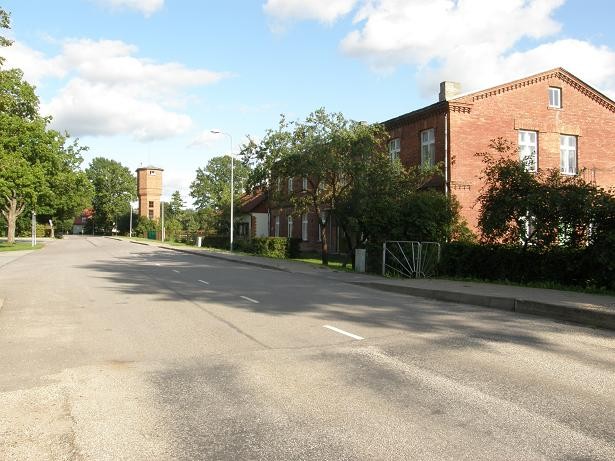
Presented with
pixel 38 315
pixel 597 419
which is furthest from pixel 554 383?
pixel 38 315

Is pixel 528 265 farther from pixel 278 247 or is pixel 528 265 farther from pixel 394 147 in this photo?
pixel 278 247

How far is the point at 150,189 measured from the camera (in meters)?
110

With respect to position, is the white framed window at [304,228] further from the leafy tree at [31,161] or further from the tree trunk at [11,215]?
the tree trunk at [11,215]

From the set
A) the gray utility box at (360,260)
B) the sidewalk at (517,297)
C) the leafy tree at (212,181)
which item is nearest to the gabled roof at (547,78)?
the gray utility box at (360,260)

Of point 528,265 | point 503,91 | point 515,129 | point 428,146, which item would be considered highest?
point 503,91

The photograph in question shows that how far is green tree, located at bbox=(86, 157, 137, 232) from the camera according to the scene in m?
114

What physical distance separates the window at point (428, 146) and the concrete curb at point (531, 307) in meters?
13.5

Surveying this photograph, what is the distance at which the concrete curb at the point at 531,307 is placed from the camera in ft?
32.2

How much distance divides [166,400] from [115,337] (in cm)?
359

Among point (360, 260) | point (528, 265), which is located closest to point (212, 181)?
point (360, 260)

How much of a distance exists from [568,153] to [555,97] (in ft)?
10.3

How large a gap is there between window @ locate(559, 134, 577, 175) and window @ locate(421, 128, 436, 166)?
7395 millimetres

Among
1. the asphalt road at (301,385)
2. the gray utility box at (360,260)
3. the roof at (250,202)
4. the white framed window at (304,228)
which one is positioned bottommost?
the asphalt road at (301,385)

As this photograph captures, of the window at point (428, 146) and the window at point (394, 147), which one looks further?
the window at point (394, 147)
